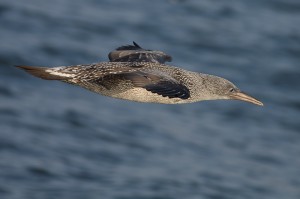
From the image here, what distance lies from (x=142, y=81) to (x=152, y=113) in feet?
31.1

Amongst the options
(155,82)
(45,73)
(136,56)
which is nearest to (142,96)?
(155,82)

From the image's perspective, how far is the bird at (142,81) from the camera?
1036 centimetres

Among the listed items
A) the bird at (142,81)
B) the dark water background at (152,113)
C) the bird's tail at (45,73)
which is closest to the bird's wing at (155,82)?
the bird at (142,81)

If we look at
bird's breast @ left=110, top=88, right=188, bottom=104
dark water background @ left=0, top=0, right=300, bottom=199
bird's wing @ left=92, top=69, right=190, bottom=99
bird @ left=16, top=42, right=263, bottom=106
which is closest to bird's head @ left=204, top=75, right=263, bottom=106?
bird @ left=16, top=42, right=263, bottom=106

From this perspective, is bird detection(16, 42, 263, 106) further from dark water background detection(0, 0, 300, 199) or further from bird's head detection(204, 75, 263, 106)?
dark water background detection(0, 0, 300, 199)

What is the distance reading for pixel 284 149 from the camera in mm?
19688

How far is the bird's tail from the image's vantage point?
10.4 m

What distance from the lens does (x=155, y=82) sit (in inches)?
408

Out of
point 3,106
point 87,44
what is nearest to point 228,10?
point 87,44

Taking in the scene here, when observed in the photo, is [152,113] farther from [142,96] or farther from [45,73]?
[45,73]

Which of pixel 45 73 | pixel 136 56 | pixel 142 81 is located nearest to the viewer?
pixel 142 81

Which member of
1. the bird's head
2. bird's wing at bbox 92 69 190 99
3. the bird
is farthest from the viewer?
the bird's head

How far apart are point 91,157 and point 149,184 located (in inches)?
52.3

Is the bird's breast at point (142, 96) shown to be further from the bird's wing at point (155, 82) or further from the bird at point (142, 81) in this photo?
the bird's wing at point (155, 82)
